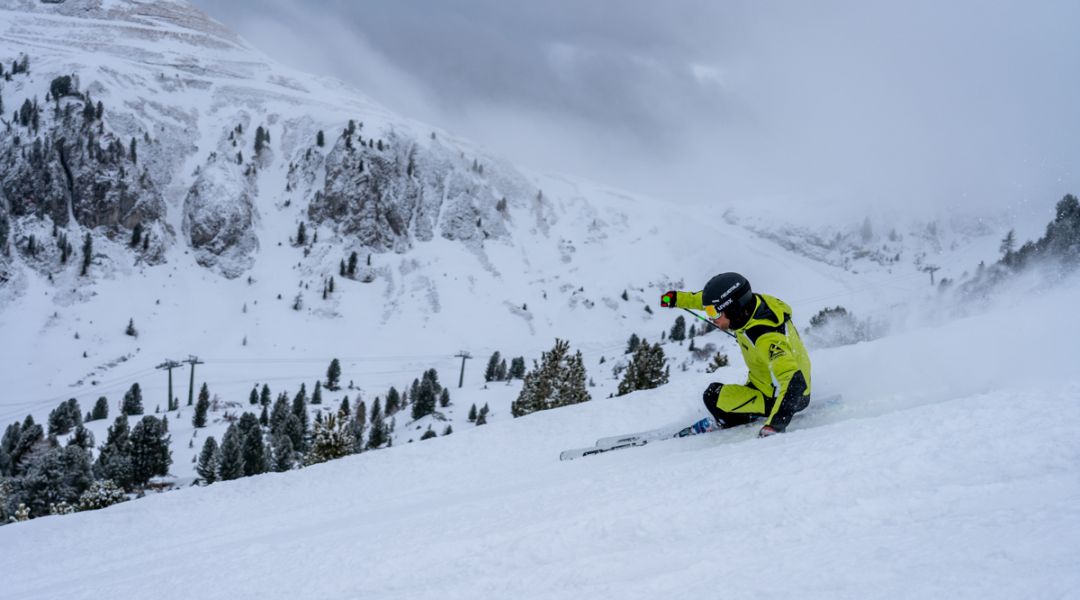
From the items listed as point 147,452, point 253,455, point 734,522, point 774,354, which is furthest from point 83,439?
point 734,522

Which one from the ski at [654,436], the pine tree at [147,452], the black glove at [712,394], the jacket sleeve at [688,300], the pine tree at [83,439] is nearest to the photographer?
the black glove at [712,394]

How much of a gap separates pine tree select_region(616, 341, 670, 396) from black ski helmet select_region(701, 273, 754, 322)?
107ft

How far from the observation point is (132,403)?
9531 centimetres

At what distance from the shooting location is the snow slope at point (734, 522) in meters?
3.20

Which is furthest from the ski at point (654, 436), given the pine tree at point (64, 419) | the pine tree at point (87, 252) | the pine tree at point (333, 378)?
the pine tree at point (87, 252)

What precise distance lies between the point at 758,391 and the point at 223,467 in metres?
55.7

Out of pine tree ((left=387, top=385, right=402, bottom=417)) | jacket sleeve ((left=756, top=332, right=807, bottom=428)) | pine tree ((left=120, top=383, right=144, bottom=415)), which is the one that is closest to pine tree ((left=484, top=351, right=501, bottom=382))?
pine tree ((left=387, top=385, right=402, bottom=417))

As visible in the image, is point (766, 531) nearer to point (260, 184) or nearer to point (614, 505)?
point (614, 505)

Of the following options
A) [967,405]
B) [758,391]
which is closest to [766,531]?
[967,405]

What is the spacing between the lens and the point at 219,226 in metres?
170

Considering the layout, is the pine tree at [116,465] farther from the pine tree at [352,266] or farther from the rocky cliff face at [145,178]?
the pine tree at [352,266]

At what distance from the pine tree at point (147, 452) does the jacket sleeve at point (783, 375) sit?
70.4 metres

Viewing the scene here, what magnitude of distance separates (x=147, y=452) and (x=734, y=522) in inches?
2841

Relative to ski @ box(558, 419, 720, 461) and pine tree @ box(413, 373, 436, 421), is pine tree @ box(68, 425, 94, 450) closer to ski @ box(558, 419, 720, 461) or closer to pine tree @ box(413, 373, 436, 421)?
pine tree @ box(413, 373, 436, 421)
